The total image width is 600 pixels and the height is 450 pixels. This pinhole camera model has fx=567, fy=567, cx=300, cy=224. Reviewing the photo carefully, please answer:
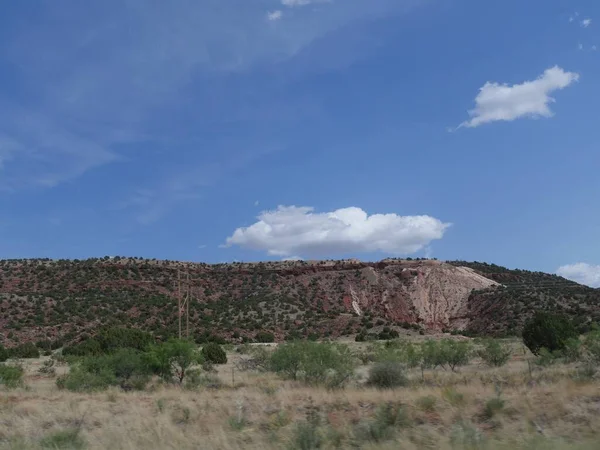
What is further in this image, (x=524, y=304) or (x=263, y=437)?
(x=524, y=304)

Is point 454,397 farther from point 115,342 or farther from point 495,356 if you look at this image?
point 115,342

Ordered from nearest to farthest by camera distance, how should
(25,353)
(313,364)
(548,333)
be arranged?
(313,364)
(548,333)
(25,353)

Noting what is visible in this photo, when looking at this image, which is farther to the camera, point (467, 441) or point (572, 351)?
point (572, 351)

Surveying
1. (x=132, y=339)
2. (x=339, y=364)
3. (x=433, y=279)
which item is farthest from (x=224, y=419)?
(x=433, y=279)


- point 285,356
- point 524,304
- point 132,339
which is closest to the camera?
point 285,356

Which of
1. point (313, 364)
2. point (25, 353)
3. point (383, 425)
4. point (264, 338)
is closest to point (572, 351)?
point (313, 364)

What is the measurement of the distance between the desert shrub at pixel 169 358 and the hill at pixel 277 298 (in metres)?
32.0

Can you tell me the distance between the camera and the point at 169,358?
83.0ft

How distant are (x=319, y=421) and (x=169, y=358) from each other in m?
14.8

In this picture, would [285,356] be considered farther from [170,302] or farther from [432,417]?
[170,302]

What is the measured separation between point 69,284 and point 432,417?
70162 millimetres

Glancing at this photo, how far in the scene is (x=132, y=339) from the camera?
3656 centimetres

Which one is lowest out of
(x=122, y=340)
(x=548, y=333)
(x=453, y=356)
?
(x=453, y=356)

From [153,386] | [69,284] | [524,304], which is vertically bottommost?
[153,386]
